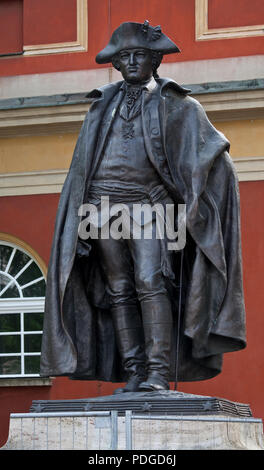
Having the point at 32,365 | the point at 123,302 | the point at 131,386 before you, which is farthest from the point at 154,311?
the point at 32,365

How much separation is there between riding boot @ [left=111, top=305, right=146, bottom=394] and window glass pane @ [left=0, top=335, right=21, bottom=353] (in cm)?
1116

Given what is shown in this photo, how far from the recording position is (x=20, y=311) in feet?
65.5

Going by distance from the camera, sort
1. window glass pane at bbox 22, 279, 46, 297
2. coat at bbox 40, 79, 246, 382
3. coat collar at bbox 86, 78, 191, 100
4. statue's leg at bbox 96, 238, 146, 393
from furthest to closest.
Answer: window glass pane at bbox 22, 279, 46, 297 < coat collar at bbox 86, 78, 191, 100 < statue's leg at bbox 96, 238, 146, 393 < coat at bbox 40, 79, 246, 382

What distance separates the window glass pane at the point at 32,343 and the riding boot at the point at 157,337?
36.5ft

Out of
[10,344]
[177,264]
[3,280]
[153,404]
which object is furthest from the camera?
[3,280]

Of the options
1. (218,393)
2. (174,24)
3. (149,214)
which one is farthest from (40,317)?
(149,214)

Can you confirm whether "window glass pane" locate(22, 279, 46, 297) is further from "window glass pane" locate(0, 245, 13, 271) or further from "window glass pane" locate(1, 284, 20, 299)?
"window glass pane" locate(0, 245, 13, 271)

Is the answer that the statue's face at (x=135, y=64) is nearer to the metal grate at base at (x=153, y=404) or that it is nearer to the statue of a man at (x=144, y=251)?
the statue of a man at (x=144, y=251)

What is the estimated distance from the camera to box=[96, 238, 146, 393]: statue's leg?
8.85 metres

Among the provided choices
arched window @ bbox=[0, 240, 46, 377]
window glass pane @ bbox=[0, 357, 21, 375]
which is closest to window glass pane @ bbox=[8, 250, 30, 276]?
arched window @ bbox=[0, 240, 46, 377]

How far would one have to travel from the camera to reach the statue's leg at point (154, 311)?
341 inches

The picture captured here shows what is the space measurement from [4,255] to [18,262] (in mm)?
268

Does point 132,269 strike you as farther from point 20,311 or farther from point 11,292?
point 11,292

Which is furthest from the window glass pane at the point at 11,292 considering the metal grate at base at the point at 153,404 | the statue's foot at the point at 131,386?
the metal grate at base at the point at 153,404
